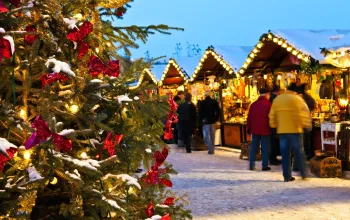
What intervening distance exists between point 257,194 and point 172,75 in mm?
13017

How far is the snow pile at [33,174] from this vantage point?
2.47m

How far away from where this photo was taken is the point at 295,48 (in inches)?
447

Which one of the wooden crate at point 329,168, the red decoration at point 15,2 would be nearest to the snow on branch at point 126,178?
the red decoration at point 15,2

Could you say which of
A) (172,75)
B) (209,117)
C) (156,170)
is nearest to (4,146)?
(156,170)

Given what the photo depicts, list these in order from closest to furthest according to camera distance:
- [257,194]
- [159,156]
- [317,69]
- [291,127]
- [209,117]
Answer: [159,156] → [257,194] → [291,127] → [317,69] → [209,117]

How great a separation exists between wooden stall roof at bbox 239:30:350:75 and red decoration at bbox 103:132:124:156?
7.96 metres

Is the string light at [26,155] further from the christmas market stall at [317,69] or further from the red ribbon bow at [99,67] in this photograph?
the christmas market stall at [317,69]

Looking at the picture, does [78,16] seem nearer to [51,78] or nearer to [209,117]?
[51,78]

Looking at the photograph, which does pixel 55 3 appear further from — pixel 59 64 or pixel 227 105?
pixel 227 105

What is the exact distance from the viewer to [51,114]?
243 centimetres

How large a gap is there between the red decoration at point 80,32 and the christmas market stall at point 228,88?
1180 cm

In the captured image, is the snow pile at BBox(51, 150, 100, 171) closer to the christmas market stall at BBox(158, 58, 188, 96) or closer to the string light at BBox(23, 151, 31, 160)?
the string light at BBox(23, 151, 31, 160)

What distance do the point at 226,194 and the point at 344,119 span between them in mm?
3770

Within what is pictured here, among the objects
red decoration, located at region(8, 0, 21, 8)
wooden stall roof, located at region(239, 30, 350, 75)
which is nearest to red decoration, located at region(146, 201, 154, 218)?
red decoration, located at region(8, 0, 21, 8)
